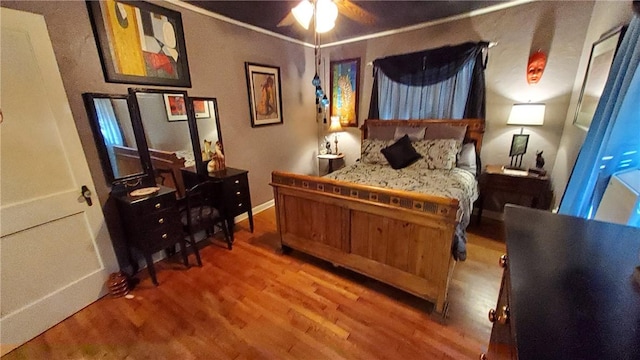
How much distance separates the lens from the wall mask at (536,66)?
2.57m

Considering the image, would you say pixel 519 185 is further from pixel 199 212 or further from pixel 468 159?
pixel 199 212

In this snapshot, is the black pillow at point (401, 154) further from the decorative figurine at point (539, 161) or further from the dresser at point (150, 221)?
the dresser at point (150, 221)

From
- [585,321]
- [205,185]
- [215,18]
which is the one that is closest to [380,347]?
[585,321]

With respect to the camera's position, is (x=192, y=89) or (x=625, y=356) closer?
(x=625, y=356)

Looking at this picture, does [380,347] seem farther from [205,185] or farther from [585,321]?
[205,185]

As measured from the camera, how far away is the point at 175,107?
2.42 m

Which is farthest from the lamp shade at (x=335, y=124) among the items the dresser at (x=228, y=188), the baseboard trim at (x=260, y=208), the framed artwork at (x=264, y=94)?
the dresser at (x=228, y=188)

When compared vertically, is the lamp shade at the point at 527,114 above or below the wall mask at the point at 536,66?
below

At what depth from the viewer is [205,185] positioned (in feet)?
8.44

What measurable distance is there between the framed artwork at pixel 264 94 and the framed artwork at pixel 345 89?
1.00 meters

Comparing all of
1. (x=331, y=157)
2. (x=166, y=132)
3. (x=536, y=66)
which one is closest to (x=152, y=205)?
(x=166, y=132)

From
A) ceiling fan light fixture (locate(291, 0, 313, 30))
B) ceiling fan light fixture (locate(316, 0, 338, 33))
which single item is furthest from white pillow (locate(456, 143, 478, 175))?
ceiling fan light fixture (locate(291, 0, 313, 30))

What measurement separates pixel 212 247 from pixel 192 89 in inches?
67.5

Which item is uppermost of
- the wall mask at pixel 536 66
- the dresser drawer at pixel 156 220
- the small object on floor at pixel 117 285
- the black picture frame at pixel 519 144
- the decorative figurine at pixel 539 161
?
the wall mask at pixel 536 66
